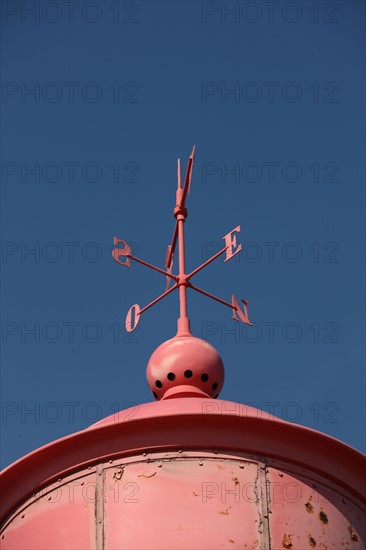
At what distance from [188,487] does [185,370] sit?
2288 mm

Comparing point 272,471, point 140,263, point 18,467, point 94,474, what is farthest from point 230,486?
point 140,263

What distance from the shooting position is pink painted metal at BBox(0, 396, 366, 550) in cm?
1100

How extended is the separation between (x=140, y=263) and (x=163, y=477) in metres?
4.04

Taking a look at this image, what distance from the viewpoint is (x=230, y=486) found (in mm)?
11234

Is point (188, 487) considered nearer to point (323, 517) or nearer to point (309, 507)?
point (309, 507)

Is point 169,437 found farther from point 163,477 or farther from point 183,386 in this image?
point 183,386

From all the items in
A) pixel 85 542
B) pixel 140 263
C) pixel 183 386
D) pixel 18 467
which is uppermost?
pixel 140 263

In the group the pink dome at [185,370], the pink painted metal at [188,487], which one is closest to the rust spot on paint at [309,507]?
the pink painted metal at [188,487]

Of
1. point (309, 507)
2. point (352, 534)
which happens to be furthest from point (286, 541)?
point (352, 534)

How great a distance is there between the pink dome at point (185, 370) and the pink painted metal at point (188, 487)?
1.52 metres

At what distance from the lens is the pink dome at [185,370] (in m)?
13.3

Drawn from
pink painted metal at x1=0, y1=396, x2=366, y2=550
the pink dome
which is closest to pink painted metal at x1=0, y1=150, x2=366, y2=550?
pink painted metal at x1=0, y1=396, x2=366, y2=550

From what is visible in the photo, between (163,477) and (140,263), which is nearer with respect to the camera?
(163,477)

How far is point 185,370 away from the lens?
43.7ft
